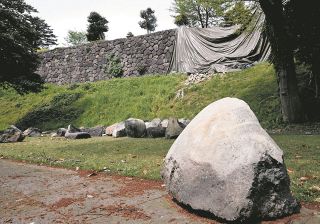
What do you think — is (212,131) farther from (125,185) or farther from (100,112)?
(100,112)

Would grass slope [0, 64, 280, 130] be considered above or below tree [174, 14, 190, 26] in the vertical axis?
below

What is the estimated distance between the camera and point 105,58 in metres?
23.5

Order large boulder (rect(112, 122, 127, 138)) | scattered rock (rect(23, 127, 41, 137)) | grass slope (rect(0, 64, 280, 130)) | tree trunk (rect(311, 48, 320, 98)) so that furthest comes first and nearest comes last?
scattered rock (rect(23, 127, 41, 137))
grass slope (rect(0, 64, 280, 130))
large boulder (rect(112, 122, 127, 138))
tree trunk (rect(311, 48, 320, 98))

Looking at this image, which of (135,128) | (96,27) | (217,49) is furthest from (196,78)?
(96,27)

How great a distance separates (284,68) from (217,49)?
304 inches

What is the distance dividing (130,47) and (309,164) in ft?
62.5

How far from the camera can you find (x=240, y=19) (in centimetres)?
1236

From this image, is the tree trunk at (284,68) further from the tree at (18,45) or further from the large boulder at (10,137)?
the tree at (18,45)

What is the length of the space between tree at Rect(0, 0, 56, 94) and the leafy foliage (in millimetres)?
7353

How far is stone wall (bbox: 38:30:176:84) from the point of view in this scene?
20.9 meters

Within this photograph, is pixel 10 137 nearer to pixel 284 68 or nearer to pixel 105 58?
pixel 284 68

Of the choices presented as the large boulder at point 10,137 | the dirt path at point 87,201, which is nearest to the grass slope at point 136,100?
the large boulder at point 10,137

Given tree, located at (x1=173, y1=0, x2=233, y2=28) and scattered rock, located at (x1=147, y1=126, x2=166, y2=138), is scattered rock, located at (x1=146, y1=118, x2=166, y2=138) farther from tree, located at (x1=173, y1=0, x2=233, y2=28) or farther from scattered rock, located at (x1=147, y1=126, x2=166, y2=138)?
tree, located at (x1=173, y1=0, x2=233, y2=28)

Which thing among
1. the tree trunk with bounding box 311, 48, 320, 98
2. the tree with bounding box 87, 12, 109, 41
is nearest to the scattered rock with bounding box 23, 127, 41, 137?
the tree trunk with bounding box 311, 48, 320, 98
